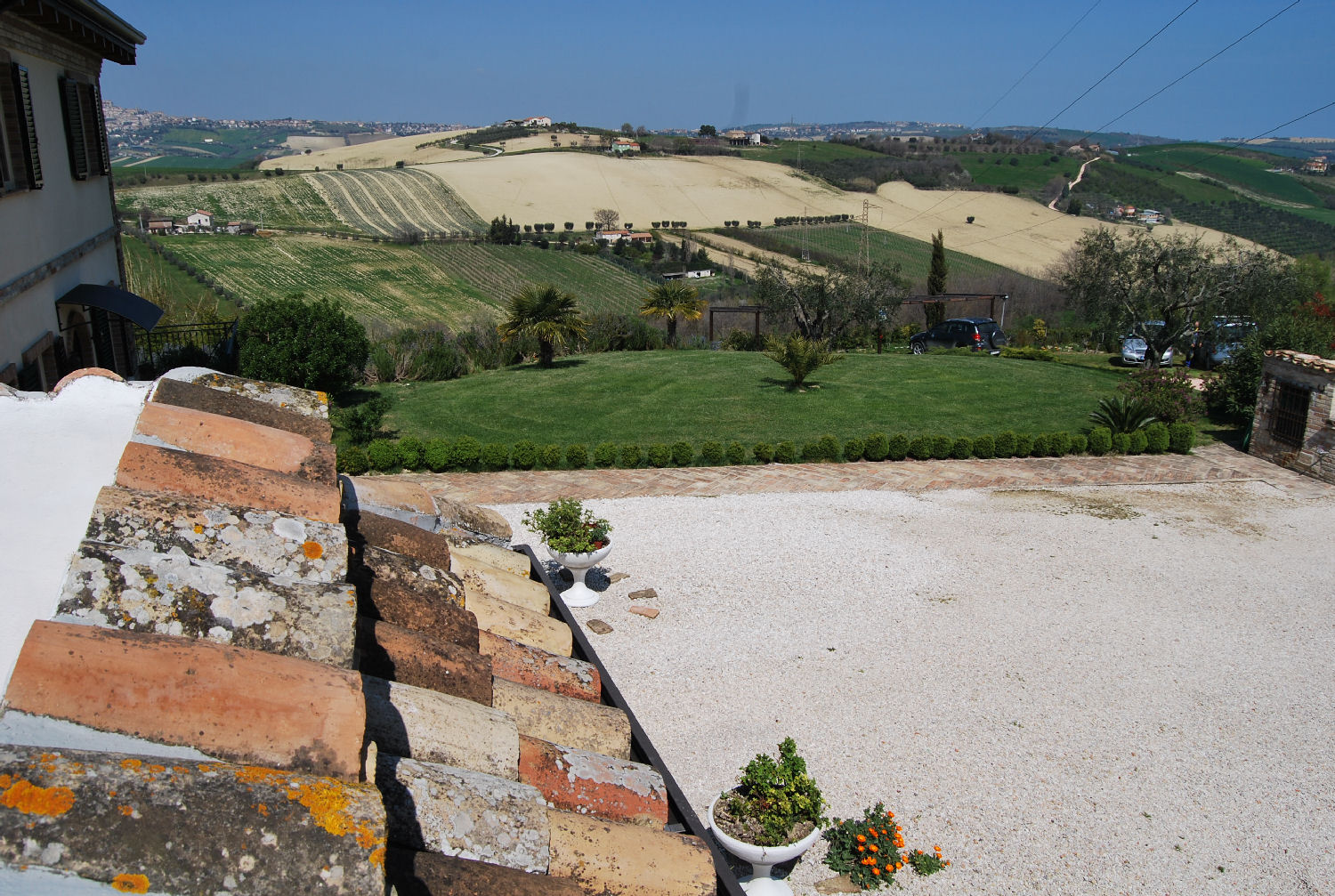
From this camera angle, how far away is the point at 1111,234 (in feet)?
81.2

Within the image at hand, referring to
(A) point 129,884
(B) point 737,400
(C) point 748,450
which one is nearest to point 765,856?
(A) point 129,884

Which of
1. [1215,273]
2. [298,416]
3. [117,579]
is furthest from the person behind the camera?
[1215,273]

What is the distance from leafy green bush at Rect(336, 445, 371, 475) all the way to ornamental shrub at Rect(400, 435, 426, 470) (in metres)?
0.65

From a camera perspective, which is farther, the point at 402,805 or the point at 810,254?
the point at 810,254

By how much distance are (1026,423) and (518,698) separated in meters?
16.9

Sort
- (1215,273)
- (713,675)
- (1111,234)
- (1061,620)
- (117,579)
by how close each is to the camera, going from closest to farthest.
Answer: (117,579) < (713,675) < (1061,620) < (1215,273) < (1111,234)

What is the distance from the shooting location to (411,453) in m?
14.5

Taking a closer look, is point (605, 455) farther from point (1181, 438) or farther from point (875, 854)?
point (1181, 438)

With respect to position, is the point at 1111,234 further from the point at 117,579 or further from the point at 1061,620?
the point at 117,579

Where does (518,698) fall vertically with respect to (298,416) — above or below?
below

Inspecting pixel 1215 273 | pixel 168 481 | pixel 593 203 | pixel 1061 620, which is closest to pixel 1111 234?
pixel 1215 273

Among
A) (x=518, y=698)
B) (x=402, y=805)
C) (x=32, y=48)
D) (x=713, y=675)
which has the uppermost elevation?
(x=32, y=48)

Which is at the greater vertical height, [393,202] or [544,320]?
[393,202]

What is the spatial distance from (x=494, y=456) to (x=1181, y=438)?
13.0 m
